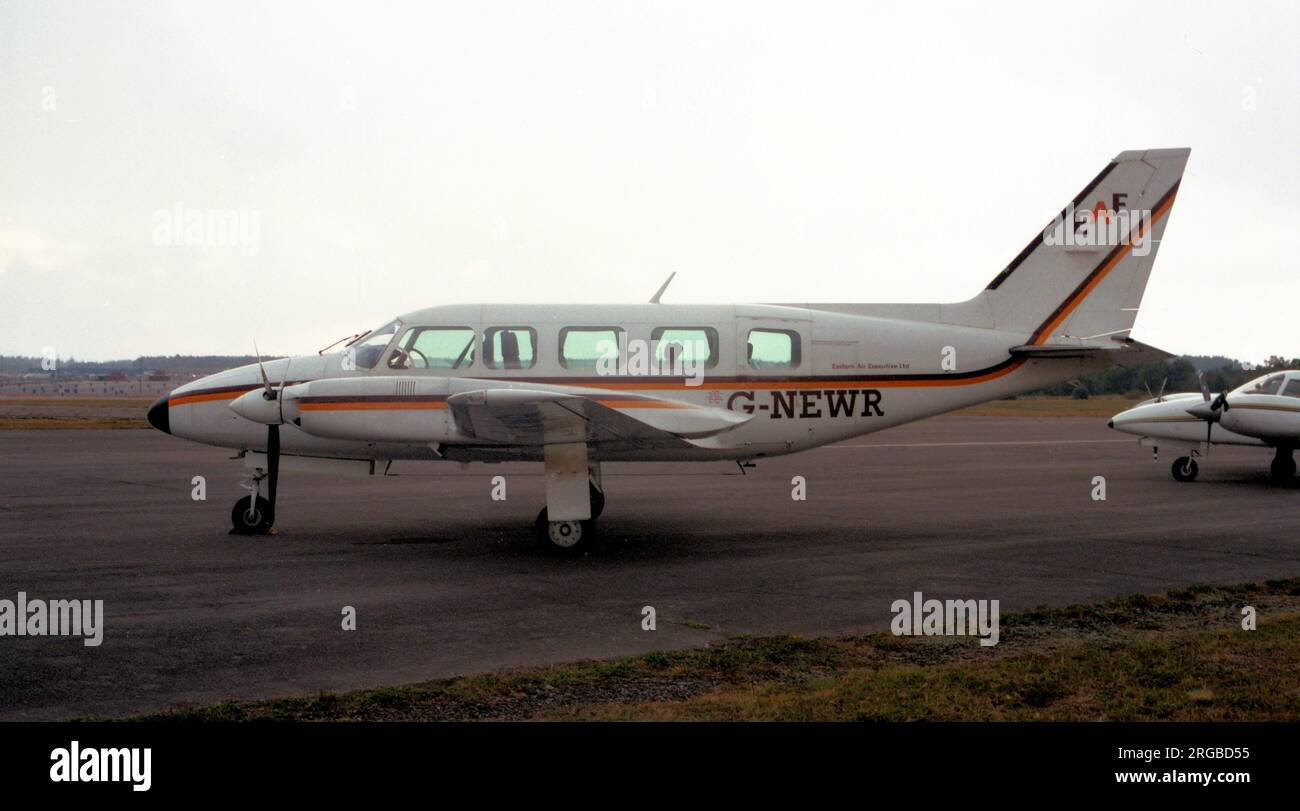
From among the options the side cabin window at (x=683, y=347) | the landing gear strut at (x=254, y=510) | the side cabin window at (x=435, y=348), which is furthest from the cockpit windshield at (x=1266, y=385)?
the landing gear strut at (x=254, y=510)

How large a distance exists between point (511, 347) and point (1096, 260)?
8424 mm

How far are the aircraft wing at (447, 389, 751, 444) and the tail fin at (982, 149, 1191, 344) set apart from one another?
4.65m

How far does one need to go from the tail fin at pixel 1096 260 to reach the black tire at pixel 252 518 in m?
10.4

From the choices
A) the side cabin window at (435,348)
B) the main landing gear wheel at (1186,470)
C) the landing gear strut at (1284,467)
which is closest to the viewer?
the side cabin window at (435,348)

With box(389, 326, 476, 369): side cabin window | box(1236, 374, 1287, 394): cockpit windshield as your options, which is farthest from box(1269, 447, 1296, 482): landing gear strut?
box(389, 326, 476, 369): side cabin window

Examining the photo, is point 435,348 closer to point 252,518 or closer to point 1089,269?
point 252,518

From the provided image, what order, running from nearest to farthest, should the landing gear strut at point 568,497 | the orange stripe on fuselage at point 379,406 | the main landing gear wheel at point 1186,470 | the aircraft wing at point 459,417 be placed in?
1. the aircraft wing at point 459,417
2. the orange stripe on fuselage at point 379,406
3. the landing gear strut at point 568,497
4. the main landing gear wheel at point 1186,470

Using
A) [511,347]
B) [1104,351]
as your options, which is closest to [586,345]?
[511,347]

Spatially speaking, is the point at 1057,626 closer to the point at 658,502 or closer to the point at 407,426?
the point at 407,426

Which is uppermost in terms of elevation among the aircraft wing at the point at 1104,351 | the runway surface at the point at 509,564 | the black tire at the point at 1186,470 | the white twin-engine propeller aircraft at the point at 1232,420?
the aircraft wing at the point at 1104,351

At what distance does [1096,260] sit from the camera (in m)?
14.3

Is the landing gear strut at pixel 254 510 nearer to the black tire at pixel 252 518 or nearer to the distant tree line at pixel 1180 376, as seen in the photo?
the black tire at pixel 252 518

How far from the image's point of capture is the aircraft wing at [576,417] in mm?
10938

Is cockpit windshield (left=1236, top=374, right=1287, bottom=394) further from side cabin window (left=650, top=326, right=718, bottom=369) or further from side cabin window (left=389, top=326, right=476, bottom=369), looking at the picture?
side cabin window (left=389, top=326, right=476, bottom=369)
